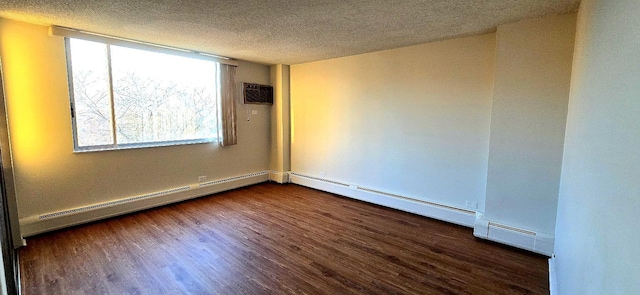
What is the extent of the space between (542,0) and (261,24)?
8.03ft

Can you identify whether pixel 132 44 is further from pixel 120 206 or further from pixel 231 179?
pixel 231 179

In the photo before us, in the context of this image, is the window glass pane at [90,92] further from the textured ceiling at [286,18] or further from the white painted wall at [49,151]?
the textured ceiling at [286,18]

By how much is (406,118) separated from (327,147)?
154cm

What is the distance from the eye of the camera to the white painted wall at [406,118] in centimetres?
339

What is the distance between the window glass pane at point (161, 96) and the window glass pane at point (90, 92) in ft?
0.37

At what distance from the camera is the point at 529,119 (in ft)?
9.24

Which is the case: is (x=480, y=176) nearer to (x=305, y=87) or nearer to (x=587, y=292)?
(x=587, y=292)

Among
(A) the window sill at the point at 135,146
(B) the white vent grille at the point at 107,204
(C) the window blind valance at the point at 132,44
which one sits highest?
(C) the window blind valance at the point at 132,44

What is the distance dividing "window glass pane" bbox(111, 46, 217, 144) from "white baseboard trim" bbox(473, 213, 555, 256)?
13.5 ft

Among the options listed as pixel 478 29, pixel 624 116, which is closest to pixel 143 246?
pixel 624 116

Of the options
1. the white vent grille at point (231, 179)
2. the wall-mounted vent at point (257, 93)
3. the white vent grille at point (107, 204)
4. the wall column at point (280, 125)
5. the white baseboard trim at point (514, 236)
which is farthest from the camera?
the wall column at point (280, 125)

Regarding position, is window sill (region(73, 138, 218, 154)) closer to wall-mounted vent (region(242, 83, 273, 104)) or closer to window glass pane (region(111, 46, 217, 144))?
window glass pane (region(111, 46, 217, 144))

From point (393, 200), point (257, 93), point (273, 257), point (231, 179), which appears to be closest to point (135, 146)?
point (231, 179)

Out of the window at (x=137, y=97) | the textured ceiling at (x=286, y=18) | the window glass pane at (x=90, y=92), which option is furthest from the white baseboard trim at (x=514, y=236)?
the window glass pane at (x=90, y=92)
